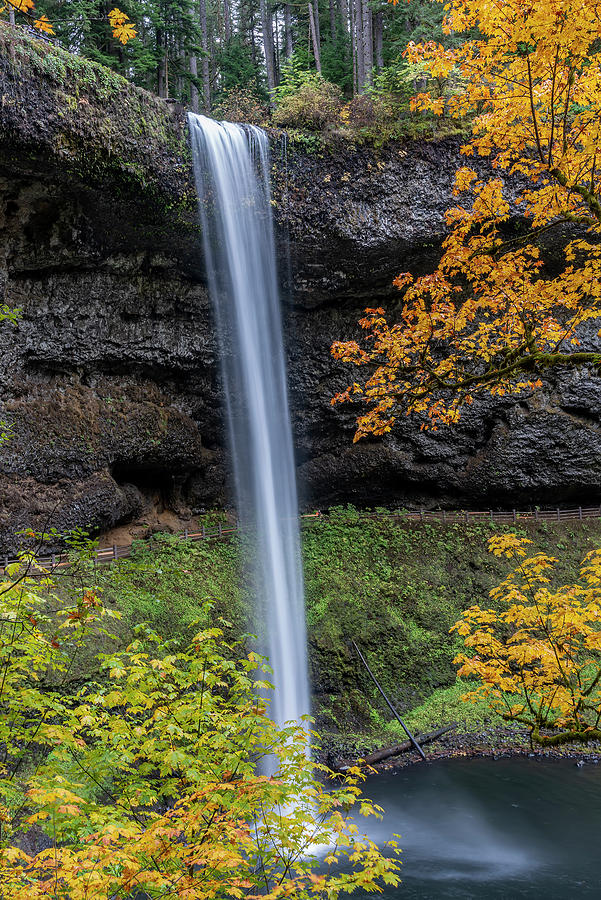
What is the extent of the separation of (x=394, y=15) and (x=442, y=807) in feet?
88.2

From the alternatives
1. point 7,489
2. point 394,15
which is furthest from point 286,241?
point 394,15

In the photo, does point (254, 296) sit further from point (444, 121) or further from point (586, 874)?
point (586, 874)

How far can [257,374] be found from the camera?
1788cm

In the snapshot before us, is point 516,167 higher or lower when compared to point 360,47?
lower

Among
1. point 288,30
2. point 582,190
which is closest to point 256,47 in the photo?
point 288,30

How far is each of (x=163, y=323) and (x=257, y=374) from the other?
3.10 meters

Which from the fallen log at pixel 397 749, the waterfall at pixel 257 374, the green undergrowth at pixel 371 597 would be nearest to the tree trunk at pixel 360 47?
the waterfall at pixel 257 374

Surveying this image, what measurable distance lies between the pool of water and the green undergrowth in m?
1.62

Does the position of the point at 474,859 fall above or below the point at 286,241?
below

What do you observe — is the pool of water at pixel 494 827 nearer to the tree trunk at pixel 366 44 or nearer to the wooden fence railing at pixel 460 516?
the wooden fence railing at pixel 460 516

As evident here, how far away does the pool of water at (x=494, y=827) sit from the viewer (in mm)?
9539

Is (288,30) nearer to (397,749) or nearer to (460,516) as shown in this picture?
(460,516)

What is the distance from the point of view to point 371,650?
52.3ft

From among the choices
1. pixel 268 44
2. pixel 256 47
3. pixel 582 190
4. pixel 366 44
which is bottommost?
pixel 582 190
